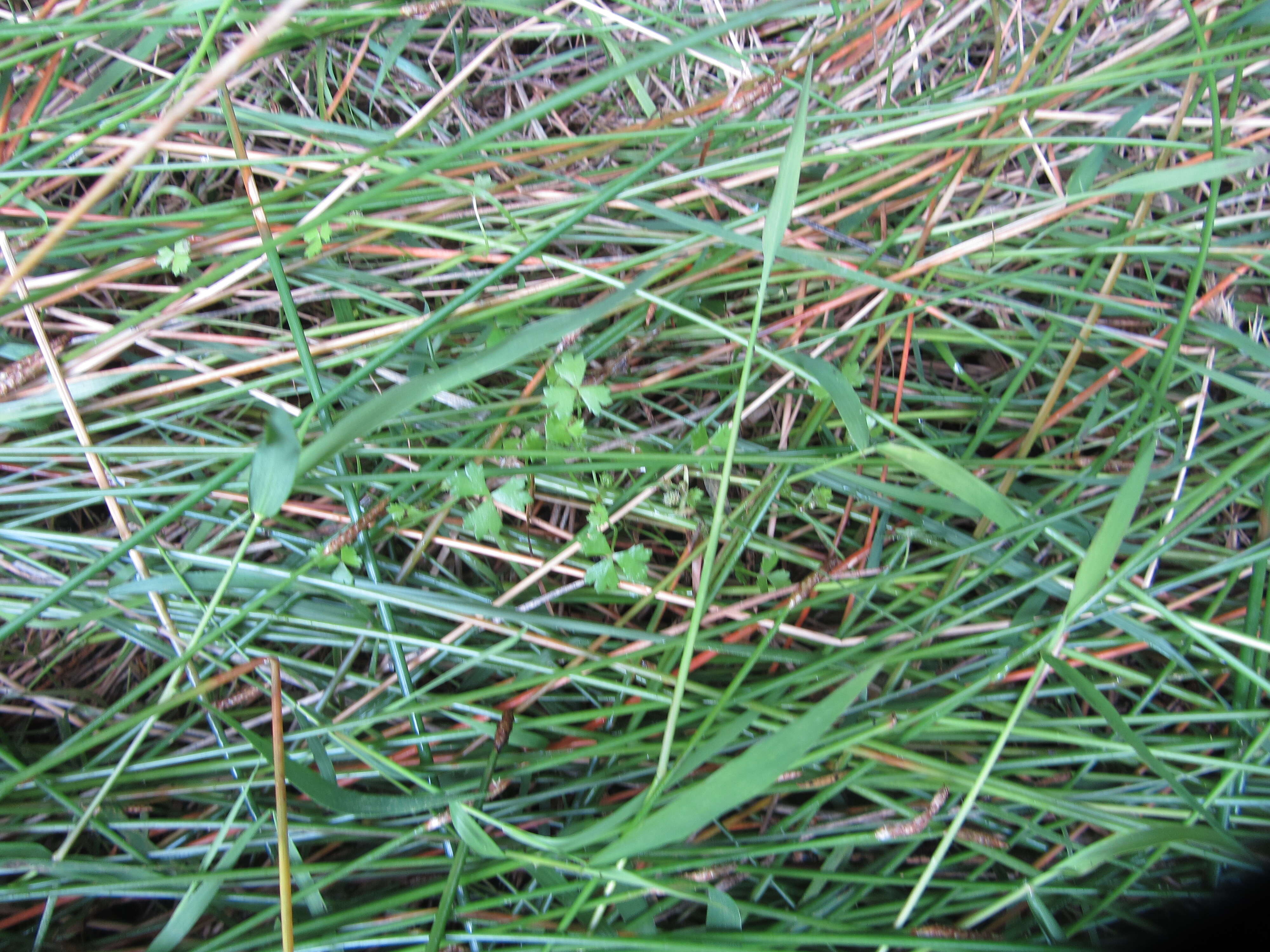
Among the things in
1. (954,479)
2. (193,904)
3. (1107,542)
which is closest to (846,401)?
(954,479)

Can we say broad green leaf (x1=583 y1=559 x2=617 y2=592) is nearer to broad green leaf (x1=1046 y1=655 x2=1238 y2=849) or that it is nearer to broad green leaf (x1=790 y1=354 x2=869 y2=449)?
broad green leaf (x1=790 y1=354 x2=869 y2=449)

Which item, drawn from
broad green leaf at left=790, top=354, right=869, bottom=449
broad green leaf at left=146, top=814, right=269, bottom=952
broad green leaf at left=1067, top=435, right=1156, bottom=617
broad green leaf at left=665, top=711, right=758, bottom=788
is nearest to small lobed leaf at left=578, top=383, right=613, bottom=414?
broad green leaf at left=790, top=354, right=869, bottom=449

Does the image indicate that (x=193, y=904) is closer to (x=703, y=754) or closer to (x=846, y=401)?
(x=703, y=754)

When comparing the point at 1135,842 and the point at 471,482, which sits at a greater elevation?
the point at 471,482

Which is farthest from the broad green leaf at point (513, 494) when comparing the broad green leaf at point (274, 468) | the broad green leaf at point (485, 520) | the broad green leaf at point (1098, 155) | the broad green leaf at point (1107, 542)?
the broad green leaf at point (1098, 155)

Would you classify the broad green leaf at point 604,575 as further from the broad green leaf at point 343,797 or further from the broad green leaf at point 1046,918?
the broad green leaf at point 1046,918

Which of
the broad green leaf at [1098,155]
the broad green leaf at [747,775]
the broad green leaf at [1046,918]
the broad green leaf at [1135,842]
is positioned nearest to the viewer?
the broad green leaf at [747,775]

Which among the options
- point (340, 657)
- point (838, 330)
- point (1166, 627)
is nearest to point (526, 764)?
point (340, 657)
